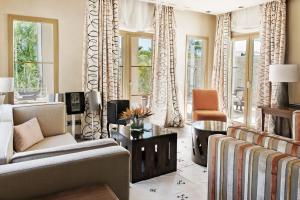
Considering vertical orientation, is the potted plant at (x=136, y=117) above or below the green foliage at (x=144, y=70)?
below

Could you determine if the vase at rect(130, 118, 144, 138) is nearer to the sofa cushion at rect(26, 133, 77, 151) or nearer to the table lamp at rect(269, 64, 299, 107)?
the sofa cushion at rect(26, 133, 77, 151)

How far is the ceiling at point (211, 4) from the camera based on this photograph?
514 cm

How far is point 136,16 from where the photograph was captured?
532cm

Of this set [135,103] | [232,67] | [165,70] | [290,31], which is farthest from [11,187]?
[232,67]

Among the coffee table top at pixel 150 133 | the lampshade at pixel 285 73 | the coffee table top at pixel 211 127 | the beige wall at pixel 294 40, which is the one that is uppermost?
the beige wall at pixel 294 40

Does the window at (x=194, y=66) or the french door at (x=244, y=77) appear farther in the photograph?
the window at (x=194, y=66)

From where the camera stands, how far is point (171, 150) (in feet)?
11.0

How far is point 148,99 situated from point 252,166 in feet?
13.0

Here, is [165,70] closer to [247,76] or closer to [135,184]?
A: [247,76]

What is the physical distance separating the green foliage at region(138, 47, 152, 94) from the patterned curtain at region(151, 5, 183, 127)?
18 centimetres

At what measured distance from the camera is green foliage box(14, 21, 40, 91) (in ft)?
14.0

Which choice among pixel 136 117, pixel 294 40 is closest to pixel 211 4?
pixel 294 40

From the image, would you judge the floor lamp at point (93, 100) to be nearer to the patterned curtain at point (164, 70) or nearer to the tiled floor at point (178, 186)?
the patterned curtain at point (164, 70)

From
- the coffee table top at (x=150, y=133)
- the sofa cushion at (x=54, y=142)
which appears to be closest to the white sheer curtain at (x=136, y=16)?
the coffee table top at (x=150, y=133)
